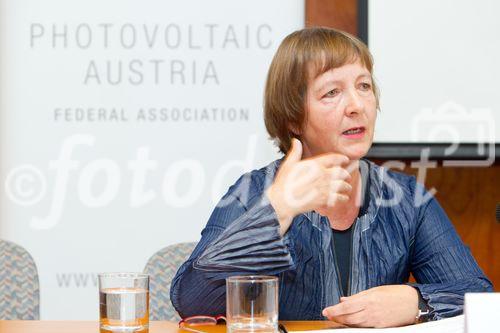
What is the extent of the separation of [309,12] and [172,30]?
48cm

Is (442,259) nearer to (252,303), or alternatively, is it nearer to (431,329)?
(431,329)

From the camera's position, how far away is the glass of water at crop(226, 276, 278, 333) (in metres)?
1.17

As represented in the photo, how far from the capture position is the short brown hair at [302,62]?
182cm

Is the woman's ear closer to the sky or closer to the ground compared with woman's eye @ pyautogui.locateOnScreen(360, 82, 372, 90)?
closer to the ground

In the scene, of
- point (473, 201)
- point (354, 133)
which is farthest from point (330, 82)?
point (473, 201)

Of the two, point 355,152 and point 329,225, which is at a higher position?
point 355,152

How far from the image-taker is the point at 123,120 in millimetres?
2670

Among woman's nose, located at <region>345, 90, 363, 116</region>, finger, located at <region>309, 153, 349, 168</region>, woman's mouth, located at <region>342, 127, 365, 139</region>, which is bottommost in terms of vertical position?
finger, located at <region>309, 153, 349, 168</region>

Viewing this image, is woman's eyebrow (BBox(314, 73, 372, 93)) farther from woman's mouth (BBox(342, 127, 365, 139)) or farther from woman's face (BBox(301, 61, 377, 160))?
woman's mouth (BBox(342, 127, 365, 139))

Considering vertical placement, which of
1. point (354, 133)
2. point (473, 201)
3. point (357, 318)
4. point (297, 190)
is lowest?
point (357, 318)

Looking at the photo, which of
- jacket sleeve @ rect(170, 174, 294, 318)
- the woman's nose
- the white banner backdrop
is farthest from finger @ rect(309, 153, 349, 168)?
the white banner backdrop

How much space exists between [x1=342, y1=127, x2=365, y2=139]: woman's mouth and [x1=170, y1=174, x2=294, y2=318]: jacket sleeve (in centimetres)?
36

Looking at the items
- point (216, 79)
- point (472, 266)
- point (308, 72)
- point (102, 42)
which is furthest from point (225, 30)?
point (472, 266)

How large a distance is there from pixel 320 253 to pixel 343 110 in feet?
1.10
